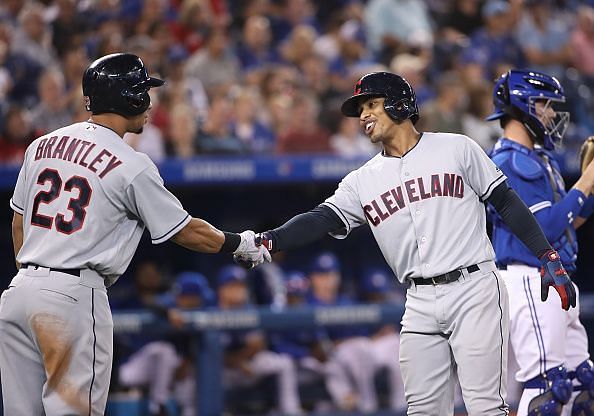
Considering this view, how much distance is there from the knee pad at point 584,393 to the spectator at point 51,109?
4735 mm

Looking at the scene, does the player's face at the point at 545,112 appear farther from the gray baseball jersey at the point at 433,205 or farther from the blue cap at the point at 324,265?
the blue cap at the point at 324,265

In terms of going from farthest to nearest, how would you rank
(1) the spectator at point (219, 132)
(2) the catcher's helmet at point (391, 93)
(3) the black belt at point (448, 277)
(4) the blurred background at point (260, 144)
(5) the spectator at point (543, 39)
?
(5) the spectator at point (543, 39), (1) the spectator at point (219, 132), (4) the blurred background at point (260, 144), (2) the catcher's helmet at point (391, 93), (3) the black belt at point (448, 277)

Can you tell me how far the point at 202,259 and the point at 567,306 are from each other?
4.95m

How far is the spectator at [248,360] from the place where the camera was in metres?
7.89

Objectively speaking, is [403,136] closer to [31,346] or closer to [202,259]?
[31,346]

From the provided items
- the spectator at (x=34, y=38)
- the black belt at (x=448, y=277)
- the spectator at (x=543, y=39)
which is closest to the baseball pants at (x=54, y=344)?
the black belt at (x=448, y=277)

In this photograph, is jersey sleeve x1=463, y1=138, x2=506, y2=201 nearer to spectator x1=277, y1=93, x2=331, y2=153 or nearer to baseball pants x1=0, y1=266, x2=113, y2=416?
baseball pants x1=0, y1=266, x2=113, y2=416

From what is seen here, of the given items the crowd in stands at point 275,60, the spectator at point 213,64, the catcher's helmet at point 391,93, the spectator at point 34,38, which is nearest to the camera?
the catcher's helmet at point 391,93

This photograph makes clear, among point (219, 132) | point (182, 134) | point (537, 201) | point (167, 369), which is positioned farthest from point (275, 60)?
point (537, 201)

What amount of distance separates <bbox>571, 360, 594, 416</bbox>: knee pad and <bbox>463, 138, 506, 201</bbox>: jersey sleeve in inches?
44.8

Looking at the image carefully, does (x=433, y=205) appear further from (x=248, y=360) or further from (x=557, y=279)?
(x=248, y=360)

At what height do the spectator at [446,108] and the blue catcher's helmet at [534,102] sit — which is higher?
the spectator at [446,108]

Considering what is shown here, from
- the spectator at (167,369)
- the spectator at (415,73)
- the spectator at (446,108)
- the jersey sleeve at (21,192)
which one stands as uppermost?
the spectator at (415,73)

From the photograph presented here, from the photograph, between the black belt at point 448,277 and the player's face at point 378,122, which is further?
the player's face at point 378,122
